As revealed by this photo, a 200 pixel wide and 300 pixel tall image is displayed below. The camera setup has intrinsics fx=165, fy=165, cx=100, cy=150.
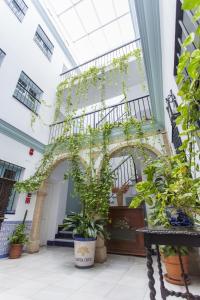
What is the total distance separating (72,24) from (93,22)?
3.01ft

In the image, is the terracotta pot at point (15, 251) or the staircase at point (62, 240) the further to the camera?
the staircase at point (62, 240)

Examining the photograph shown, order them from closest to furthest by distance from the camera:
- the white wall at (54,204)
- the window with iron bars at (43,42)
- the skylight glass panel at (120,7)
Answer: the white wall at (54,204) < the skylight glass panel at (120,7) < the window with iron bars at (43,42)

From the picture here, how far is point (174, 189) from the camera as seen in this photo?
1.24 m

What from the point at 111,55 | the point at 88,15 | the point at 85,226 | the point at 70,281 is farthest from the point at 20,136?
the point at 88,15

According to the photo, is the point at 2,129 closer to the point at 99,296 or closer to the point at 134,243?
the point at 99,296

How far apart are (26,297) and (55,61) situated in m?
7.51

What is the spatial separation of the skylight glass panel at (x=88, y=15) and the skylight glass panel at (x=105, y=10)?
0.19 metres

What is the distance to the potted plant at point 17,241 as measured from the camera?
12.2 ft

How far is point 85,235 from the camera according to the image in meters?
3.31

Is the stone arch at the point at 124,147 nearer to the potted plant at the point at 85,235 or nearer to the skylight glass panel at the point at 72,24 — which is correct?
the potted plant at the point at 85,235

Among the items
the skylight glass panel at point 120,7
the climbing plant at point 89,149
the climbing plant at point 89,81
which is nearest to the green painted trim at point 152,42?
the climbing plant at point 89,149

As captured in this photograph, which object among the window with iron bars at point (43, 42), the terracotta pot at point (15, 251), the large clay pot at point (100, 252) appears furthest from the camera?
the window with iron bars at point (43, 42)

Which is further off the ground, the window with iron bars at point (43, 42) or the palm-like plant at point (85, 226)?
the window with iron bars at point (43, 42)

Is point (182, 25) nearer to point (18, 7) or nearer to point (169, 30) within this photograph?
point (169, 30)
